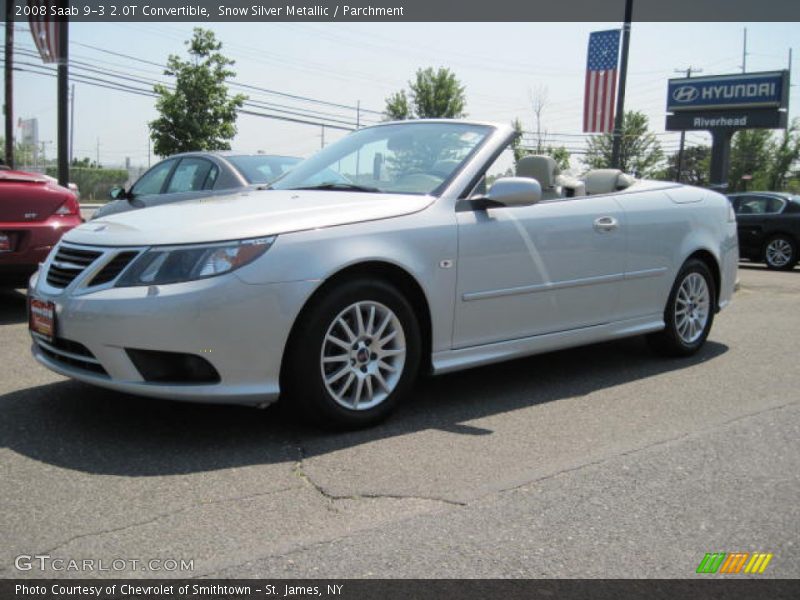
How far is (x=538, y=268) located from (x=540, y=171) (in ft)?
2.87

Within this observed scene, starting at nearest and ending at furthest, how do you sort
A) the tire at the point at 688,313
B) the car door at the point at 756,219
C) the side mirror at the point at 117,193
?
the tire at the point at 688,313, the side mirror at the point at 117,193, the car door at the point at 756,219

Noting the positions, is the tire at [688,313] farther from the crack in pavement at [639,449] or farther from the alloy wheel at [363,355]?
the alloy wheel at [363,355]

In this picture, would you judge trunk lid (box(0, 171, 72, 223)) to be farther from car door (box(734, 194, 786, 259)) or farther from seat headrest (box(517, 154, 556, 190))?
car door (box(734, 194, 786, 259))

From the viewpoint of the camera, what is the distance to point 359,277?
382cm

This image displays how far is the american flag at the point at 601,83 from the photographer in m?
14.9

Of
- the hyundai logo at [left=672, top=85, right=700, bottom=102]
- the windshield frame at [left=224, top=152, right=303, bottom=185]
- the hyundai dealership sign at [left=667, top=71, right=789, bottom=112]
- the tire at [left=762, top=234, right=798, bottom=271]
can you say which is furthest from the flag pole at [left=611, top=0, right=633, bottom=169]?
the hyundai logo at [left=672, top=85, right=700, bottom=102]

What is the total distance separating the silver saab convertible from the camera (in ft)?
11.3

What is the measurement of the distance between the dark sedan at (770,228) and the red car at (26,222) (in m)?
13.5

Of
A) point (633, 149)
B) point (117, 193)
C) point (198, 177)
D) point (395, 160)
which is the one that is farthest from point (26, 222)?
point (633, 149)

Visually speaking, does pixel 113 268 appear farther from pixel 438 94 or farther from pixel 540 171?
pixel 438 94

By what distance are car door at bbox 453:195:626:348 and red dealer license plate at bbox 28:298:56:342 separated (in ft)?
6.57

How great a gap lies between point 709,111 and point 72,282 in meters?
28.9

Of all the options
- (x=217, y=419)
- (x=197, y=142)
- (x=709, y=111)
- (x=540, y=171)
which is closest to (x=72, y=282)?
(x=217, y=419)

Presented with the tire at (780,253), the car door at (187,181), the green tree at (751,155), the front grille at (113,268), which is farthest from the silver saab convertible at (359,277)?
the green tree at (751,155)
